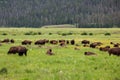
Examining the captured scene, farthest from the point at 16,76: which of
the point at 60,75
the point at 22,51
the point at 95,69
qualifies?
the point at 22,51

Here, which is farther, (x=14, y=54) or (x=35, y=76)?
(x=14, y=54)

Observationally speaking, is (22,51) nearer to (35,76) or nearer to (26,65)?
(26,65)

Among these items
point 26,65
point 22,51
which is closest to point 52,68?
point 26,65

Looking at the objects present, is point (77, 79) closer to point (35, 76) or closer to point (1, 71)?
point (35, 76)

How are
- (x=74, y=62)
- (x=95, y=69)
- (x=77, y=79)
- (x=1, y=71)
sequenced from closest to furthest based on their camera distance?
(x=77, y=79) < (x=1, y=71) < (x=95, y=69) < (x=74, y=62)

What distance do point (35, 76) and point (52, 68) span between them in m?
2.66

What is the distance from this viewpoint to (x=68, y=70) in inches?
759

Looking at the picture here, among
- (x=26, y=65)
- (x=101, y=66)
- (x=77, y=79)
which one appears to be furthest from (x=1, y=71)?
(x=101, y=66)

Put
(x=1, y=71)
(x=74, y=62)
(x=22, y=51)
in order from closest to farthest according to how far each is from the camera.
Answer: (x=1, y=71) → (x=74, y=62) → (x=22, y=51)

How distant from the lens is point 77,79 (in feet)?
53.9

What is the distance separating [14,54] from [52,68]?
9493 mm

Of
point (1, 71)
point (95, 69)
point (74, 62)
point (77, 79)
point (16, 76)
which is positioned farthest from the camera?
point (74, 62)

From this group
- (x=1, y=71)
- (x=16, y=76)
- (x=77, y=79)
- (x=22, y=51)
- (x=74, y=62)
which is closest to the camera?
(x=77, y=79)

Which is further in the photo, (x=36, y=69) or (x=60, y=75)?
(x=36, y=69)
